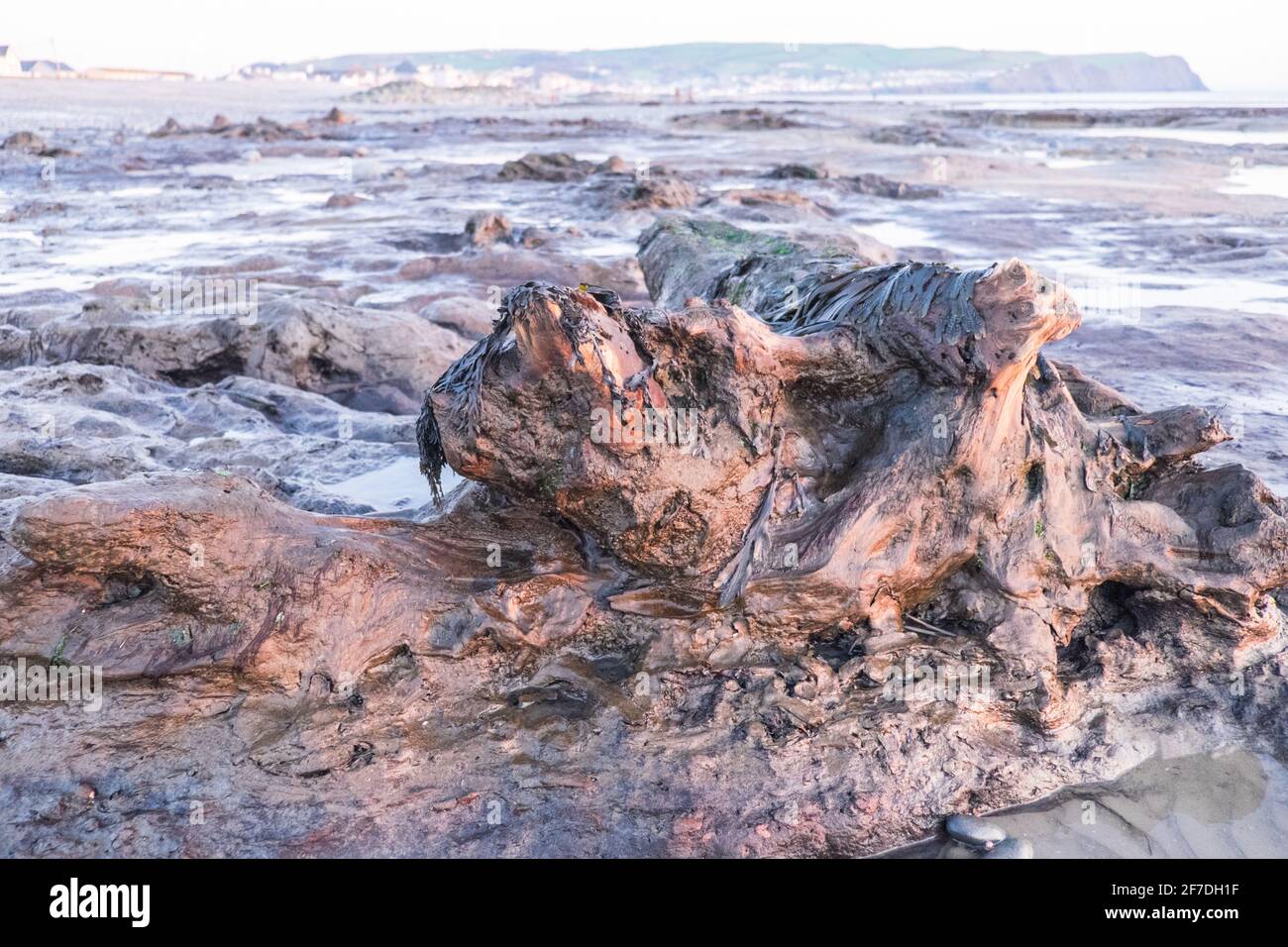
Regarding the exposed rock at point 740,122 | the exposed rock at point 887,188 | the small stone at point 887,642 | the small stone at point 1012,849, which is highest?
the exposed rock at point 740,122

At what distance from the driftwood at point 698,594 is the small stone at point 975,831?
0.28 feet

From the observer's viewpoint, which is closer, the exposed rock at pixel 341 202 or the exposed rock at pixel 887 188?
the exposed rock at pixel 341 202

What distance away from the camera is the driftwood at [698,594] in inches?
104

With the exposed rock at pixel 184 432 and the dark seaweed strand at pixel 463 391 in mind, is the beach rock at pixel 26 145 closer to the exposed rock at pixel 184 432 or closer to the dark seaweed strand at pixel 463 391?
the exposed rock at pixel 184 432

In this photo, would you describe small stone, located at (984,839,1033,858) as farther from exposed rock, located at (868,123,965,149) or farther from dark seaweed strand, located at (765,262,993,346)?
exposed rock, located at (868,123,965,149)

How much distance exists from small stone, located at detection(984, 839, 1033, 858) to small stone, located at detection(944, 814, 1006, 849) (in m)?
0.02

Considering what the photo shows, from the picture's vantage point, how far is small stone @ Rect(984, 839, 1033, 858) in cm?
250

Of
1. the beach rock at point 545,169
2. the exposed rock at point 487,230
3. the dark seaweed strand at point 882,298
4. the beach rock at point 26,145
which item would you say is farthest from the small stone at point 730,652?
the beach rock at point 26,145

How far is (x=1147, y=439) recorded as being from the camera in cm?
316

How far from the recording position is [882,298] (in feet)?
10.0

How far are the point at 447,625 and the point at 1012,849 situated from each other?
5.37ft

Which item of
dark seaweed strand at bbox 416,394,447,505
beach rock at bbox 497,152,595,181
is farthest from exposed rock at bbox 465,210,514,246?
dark seaweed strand at bbox 416,394,447,505

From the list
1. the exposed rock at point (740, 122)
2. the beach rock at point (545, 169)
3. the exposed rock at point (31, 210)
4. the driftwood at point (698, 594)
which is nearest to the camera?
the driftwood at point (698, 594)
